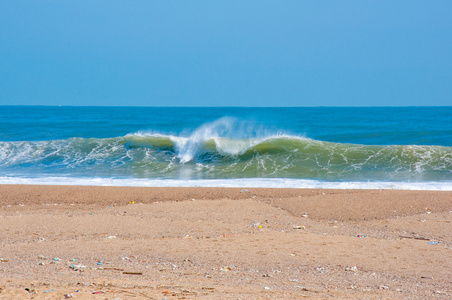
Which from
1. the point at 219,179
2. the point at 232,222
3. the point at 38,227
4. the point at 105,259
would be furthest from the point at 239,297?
the point at 219,179

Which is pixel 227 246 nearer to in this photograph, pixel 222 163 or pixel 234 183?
pixel 234 183

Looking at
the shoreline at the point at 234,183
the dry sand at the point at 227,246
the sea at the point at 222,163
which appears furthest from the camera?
the sea at the point at 222,163

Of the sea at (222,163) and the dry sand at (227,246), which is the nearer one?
the dry sand at (227,246)

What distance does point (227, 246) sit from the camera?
5.62 m

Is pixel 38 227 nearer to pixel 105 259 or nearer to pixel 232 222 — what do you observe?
pixel 105 259

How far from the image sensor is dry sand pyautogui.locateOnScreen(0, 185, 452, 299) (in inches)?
156

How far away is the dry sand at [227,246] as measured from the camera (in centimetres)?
396

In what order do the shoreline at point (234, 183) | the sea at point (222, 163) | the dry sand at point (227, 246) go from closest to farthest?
the dry sand at point (227, 246) → the shoreline at point (234, 183) → the sea at point (222, 163)

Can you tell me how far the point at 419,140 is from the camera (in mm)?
27625

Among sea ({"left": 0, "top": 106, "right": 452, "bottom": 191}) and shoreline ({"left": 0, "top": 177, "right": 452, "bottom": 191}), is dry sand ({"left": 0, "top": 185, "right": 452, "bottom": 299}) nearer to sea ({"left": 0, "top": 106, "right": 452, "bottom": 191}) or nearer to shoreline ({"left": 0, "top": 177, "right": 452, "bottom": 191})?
shoreline ({"left": 0, "top": 177, "right": 452, "bottom": 191})

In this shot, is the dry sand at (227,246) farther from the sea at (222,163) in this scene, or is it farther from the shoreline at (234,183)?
the sea at (222,163)

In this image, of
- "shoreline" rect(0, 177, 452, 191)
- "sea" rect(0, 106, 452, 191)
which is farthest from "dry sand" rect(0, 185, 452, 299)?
"sea" rect(0, 106, 452, 191)

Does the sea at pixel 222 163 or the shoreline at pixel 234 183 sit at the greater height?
the sea at pixel 222 163

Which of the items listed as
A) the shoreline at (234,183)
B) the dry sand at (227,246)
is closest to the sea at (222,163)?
the shoreline at (234,183)
